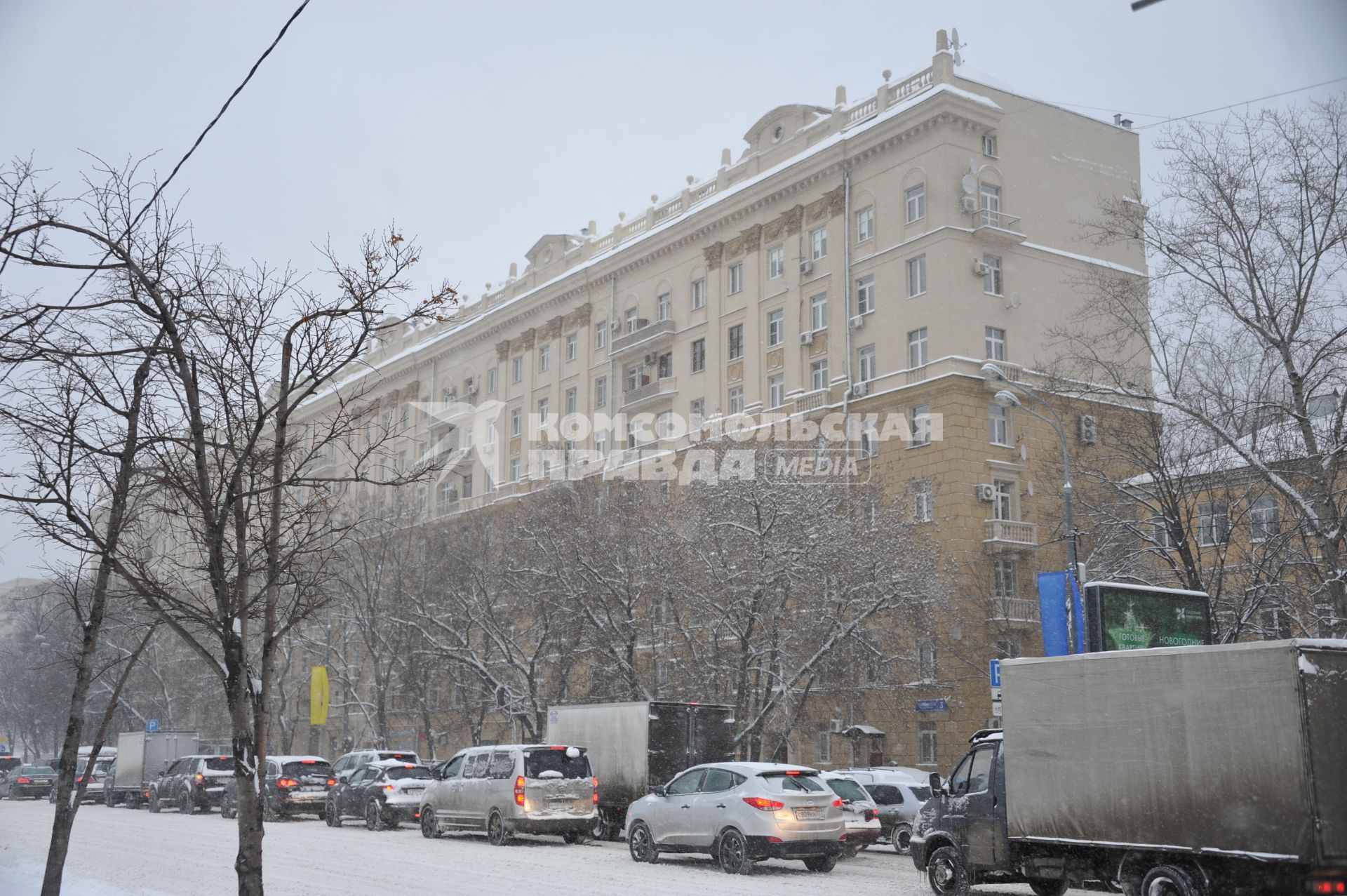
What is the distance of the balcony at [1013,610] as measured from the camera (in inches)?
1588

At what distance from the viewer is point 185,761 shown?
41312 millimetres

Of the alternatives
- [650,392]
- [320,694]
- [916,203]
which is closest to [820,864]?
[916,203]

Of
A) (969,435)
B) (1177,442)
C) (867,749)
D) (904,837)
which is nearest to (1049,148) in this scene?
(969,435)

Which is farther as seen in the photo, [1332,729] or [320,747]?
[320,747]

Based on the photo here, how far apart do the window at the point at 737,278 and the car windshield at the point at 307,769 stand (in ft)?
86.8

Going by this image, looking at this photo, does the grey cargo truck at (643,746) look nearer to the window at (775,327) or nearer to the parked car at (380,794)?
the parked car at (380,794)

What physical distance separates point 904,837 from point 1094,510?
38.2 feet

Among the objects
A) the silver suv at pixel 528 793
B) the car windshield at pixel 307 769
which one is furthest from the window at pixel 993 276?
the car windshield at pixel 307 769

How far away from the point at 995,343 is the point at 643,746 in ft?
81.5

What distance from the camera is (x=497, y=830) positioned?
24.8m

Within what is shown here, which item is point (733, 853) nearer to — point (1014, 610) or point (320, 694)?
point (1014, 610)

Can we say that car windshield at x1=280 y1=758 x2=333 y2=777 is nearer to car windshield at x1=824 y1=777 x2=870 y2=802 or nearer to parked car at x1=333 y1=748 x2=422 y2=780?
parked car at x1=333 y1=748 x2=422 y2=780

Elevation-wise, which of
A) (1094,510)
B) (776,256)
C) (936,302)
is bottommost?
(1094,510)

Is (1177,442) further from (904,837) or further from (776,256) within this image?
(776,256)
